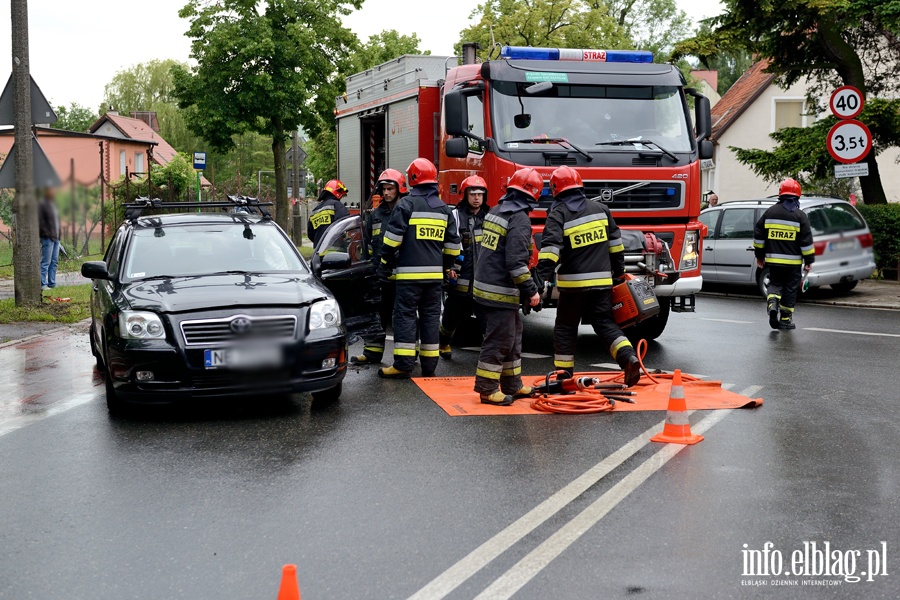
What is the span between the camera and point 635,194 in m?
11.2

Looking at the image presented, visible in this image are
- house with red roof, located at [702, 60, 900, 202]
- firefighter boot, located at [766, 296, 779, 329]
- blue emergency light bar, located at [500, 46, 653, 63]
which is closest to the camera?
blue emergency light bar, located at [500, 46, 653, 63]

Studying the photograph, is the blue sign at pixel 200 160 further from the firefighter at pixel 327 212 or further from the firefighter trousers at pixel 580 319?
the firefighter trousers at pixel 580 319

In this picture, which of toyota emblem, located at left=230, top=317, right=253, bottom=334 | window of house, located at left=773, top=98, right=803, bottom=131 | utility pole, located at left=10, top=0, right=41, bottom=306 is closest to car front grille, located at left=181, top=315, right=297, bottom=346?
toyota emblem, located at left=230, top=317, right=253, bottom=334

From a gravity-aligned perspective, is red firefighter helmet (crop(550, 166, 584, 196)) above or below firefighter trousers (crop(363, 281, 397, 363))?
above

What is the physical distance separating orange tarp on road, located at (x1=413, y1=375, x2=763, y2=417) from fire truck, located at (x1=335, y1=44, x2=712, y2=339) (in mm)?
1782

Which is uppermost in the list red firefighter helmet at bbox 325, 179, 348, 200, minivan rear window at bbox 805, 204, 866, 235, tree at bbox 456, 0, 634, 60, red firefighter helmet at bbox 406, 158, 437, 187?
tree at bbox 456, 0, 634, 60

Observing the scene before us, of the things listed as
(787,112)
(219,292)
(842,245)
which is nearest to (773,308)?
(842,245)

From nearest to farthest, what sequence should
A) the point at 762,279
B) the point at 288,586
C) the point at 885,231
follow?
the point at 288,586 < the point at 762,279 < the point at 885,231

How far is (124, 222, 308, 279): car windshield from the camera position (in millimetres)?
8500

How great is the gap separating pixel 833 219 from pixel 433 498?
1304cm

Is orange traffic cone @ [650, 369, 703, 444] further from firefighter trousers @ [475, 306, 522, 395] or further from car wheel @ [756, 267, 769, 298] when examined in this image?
car wheel @ [756, 267, 769, 298]

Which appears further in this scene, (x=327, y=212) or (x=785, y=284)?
(x=327, y=212)

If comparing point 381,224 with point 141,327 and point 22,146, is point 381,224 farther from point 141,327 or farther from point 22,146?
point 22,146

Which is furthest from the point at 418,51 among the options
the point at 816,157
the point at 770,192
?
the point at 816,157
